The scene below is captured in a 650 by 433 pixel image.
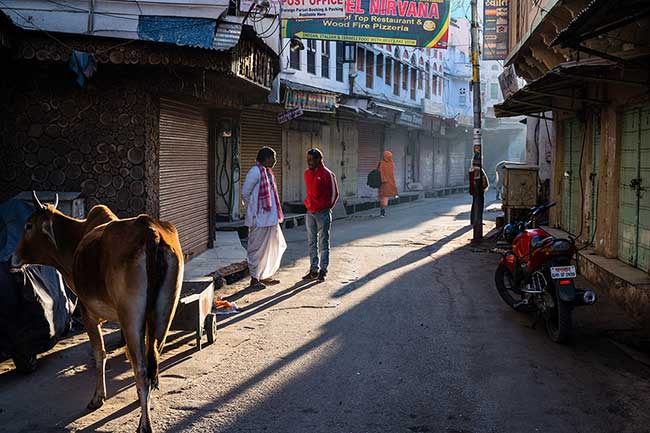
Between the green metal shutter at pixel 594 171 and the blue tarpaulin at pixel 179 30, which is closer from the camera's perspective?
the blue tarpaulin at pixel 179 30

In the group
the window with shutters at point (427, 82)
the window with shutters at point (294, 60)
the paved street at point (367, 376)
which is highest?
the window with shutters at point (427, 82)

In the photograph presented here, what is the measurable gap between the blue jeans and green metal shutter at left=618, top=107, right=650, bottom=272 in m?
4.28

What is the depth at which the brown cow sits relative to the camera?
475 centimetres

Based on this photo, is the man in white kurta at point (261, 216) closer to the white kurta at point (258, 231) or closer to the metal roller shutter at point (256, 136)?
the white kurta at point (258, 231)

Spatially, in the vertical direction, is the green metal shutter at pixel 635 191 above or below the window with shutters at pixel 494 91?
below

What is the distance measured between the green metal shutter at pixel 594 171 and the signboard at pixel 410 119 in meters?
20.0

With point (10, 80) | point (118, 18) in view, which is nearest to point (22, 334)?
point (10, 80)

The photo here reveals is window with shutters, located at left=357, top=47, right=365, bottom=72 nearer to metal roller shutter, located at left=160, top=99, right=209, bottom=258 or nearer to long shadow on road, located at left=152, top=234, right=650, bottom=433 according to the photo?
metal roller shutter, located at left=160, top=99, right=209, bottom=258

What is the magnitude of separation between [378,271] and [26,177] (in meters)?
5.56

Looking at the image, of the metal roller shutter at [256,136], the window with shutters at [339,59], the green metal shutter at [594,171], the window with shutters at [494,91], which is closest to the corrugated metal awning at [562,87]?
the green metal shutter at [594,171]

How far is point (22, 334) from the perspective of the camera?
19.8 feet

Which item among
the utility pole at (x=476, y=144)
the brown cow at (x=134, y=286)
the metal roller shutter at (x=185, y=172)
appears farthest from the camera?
the utility pole at (x=476, y=144)

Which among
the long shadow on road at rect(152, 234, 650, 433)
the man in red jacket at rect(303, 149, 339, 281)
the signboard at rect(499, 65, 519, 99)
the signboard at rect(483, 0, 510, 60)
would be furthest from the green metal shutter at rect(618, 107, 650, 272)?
the signboard at rect(483, 0, 510, 60)

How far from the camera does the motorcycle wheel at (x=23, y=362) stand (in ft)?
19.7
